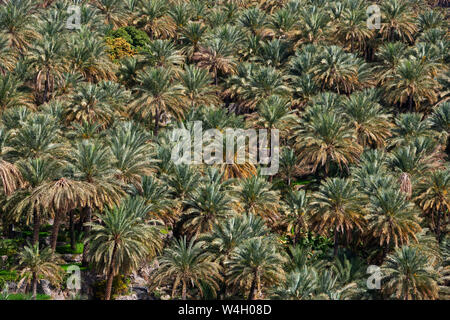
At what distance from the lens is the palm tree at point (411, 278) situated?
4681 centimetres

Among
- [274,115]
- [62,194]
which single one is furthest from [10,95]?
[274,115]

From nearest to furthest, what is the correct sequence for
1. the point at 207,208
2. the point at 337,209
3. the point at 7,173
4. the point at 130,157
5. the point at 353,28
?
the point at 7,173, the point at 337,209, the point at 207,208, the point at 130,157, the point at 353,28

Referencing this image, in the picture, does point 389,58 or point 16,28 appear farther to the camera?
point 389,58

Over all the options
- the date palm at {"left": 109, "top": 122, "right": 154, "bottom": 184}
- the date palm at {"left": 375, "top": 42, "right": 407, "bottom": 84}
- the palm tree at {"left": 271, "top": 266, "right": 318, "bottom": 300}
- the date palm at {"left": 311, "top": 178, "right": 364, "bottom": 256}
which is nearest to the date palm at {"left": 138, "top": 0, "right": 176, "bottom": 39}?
the date palm at {"left": 375, "top": 42, "right": 407, "bottom": 84}

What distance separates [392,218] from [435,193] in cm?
655

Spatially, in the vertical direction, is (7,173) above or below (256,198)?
above

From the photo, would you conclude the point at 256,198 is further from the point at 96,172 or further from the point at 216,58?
the point at 216,58

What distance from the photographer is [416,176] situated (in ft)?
188

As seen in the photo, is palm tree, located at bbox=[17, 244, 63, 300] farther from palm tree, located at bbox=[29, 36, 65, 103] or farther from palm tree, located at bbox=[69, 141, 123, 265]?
palm tree, located at bbox=[29, 36, 65, 103]

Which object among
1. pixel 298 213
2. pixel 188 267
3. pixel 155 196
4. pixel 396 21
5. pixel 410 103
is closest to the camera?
pixel 188 267

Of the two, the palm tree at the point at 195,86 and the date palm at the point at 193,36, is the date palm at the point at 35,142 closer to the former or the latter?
the palm tree at the point at 195,86

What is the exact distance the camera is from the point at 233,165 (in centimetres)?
6003

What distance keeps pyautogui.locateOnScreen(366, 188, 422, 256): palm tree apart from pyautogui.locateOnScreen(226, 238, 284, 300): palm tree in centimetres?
827

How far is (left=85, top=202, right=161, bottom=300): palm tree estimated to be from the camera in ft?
158
